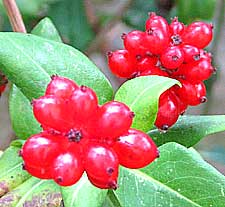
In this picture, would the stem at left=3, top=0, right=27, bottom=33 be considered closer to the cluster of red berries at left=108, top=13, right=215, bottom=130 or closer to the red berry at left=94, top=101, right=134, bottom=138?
the cluster of red berries at left=108, top=13, right=215, bottom=130

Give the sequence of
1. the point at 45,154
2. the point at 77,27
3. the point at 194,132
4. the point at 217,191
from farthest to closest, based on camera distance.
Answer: the point at 77,27 < the point at 194,132 < the point at 217,191 < the point at 45,154

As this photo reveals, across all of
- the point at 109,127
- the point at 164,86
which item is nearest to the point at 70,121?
the point at 109,127

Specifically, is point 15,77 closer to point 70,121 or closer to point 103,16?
point 70,121

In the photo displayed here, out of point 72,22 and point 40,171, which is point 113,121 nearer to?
point 40,171

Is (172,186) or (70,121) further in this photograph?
(172,186)

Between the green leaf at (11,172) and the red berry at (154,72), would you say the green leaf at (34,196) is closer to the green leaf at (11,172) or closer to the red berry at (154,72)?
the green leaf at (11,172)

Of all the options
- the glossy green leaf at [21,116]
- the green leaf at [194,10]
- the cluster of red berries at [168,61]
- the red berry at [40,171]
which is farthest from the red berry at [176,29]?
the green leaf at [194,10]
